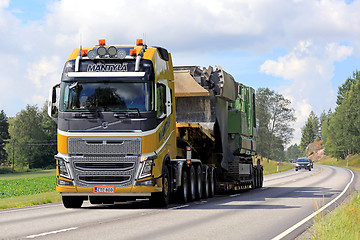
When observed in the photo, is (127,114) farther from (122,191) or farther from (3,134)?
(3,134)

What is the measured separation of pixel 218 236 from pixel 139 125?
588 centimetres

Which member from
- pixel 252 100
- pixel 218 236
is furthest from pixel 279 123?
pixel 218 236

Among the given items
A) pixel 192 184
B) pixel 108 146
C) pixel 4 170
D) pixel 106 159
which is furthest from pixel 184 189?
pixel 4 170

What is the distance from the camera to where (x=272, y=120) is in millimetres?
131375

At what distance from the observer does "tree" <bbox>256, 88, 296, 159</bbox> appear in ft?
422

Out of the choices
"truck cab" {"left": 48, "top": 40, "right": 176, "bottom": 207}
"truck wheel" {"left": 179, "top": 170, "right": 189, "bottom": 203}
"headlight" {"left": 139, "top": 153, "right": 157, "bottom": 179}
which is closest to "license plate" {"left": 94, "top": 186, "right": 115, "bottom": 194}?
"truck cab" {"left": 48, "top": 40, "right": 176, "bottom": 207}

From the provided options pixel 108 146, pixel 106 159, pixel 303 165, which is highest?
pixel 303 165

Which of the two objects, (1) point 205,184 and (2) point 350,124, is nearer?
(1) point 205,184

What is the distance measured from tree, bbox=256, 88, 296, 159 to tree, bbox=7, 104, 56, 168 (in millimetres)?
43811

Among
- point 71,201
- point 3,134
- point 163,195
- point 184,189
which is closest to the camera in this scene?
point 163,195

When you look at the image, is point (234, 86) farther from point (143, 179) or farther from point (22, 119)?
point (22, 119)

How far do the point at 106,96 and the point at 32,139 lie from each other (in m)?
127

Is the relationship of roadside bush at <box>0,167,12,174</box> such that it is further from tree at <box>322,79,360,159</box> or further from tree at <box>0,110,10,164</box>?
tree at <box>322,79,360,159</box>

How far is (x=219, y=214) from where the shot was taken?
1540 centimetres
